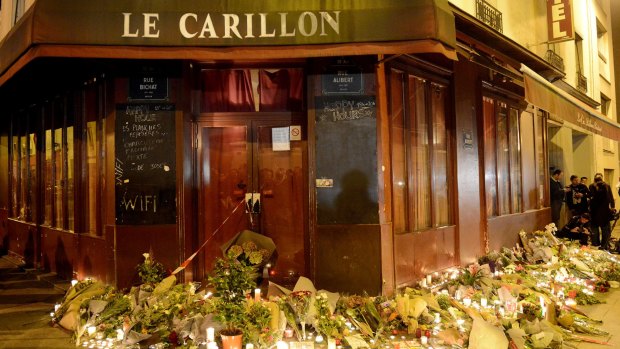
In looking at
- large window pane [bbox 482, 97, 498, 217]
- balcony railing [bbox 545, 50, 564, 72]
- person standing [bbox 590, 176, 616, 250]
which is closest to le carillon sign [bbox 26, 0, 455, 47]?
large window pane [bbox 482, 97, 498, 217]

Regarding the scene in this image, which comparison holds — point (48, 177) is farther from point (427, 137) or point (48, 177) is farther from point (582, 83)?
point (582, 83)

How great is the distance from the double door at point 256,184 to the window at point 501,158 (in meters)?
4.10

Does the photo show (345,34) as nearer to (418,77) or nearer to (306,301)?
(418,77)

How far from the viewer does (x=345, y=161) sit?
6.39 meters

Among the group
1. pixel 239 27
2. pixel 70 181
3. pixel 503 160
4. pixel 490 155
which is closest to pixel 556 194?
pixel 503 160

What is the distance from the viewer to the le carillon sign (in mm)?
5512

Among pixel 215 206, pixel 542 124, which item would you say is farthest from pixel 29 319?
pixel 542 124

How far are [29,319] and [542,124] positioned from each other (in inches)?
470

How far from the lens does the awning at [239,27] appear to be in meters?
5.50

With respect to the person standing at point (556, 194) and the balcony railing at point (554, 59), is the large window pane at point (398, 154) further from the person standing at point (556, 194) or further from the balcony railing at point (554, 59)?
the balcony railing at point (554, 59)

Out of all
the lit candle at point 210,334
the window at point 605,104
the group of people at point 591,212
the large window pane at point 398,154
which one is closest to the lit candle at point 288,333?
the lit candle at point 210,334

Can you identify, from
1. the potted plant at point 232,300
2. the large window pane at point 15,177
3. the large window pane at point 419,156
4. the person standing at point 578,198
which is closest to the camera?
the potted plant at point 232,300

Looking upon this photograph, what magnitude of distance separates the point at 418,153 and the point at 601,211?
6.11m

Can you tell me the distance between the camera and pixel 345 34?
5.66 meters
